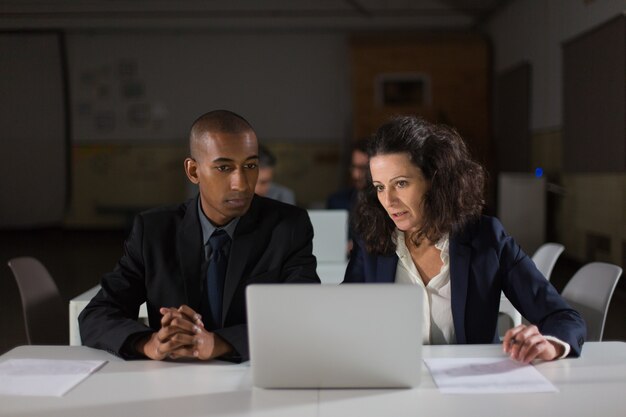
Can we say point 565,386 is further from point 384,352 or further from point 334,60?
point 334,60

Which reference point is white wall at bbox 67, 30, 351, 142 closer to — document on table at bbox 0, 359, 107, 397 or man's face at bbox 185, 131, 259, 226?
man's face at bbox 185, 131, 259, 226

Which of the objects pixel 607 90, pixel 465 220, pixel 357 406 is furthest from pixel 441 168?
pixel 607 90

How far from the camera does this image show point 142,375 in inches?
65.4

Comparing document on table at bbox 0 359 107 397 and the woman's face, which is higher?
the woman's face

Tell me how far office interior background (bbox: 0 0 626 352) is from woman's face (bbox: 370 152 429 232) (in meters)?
8.59

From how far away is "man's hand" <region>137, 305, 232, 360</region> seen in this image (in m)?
1.71

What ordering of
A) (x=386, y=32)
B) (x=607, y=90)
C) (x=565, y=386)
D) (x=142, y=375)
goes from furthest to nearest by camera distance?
(x=386, y=32) → (x=607, y=90) → (x=142, y=375) → (x=565, y=386)

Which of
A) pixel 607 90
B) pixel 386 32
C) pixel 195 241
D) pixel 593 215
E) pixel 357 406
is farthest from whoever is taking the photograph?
pixel 386 32

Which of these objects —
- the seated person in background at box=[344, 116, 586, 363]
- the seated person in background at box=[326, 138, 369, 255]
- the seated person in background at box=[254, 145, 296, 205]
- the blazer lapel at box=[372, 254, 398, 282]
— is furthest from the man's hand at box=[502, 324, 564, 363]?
the seated person in background at box=[326, 138, 369, 255]

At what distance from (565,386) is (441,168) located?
82 centimetres

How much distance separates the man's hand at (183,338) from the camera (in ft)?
5.62

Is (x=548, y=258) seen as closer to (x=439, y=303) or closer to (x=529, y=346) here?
(x=439, y=303)

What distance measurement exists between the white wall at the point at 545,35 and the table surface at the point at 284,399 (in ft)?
19.9

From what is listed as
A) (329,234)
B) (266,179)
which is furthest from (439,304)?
(266,179)
